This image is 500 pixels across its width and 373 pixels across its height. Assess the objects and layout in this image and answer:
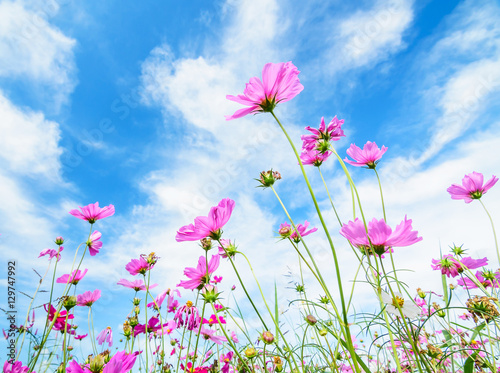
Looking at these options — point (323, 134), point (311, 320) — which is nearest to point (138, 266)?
point (311, 320)

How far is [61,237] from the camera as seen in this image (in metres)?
2.02

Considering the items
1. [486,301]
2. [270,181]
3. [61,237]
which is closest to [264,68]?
[270,181]

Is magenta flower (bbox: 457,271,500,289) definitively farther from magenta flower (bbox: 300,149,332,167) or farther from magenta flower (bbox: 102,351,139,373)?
magenta flower (bbox: 102,351,139,373)

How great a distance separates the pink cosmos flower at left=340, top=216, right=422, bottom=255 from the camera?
71 centimetres

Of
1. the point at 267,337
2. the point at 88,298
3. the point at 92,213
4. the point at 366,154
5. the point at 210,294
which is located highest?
the point at 92,213

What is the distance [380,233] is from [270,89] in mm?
486

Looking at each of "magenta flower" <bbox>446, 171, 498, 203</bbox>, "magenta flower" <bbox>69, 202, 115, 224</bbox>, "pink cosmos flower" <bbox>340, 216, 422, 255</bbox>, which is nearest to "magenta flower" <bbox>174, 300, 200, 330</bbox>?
"magenta flower" <bbox>69, 202, 115, 224</bbox>

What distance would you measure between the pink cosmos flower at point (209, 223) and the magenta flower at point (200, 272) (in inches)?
8.4

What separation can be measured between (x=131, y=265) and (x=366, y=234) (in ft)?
4.52

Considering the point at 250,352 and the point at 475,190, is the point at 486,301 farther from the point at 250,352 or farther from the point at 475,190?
the point at 250,352

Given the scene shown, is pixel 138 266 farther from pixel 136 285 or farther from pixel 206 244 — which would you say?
pixel 206 244

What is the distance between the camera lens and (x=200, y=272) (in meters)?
1.24

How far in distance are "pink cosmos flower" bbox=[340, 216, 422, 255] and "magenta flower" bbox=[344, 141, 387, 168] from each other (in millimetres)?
521

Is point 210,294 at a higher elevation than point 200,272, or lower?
lower
